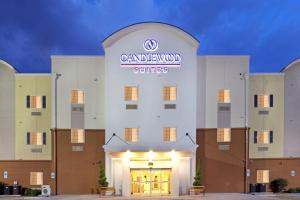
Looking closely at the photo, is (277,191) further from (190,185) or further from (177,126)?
(177,126)

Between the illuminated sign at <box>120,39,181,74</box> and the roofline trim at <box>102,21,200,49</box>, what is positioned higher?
the roofline trim at <box>102,21,200,49</box>

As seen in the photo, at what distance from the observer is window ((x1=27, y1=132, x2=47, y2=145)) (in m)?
26.6

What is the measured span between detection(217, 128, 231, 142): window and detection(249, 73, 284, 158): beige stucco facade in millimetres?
2388

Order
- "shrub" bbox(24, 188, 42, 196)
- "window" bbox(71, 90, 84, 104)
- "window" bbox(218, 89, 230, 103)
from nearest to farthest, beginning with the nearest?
"shrub" bbox(24, 188, 42, 196) → "window" bbox(71, 90, 84, 104) → "window" bbox(218, 89, 230, 103)

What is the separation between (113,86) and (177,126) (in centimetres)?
660

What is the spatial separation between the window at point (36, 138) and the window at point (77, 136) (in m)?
2.89

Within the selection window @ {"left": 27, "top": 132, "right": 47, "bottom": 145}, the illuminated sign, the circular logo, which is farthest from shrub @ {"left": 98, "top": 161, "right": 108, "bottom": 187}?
the circular logo

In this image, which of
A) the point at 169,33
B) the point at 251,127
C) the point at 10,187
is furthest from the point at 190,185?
the point at 10,187

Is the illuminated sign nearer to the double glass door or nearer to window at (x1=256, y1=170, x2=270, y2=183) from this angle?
the double glass door

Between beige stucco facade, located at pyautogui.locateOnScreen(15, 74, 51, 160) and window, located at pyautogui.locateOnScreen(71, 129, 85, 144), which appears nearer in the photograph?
window, located at pyautogui.locateOnScreen(71, 129, 85, 144)

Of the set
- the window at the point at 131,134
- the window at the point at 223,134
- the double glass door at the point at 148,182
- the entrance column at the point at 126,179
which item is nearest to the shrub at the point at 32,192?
the entrance column at the point at 126,179

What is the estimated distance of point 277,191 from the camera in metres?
26.5

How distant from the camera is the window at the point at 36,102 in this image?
26.7 m

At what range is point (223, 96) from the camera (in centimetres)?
2611
